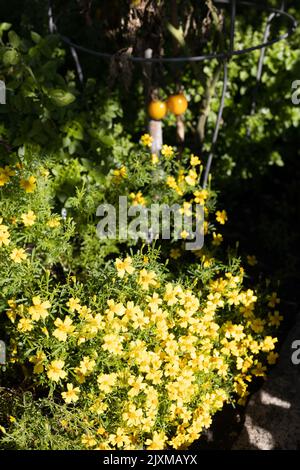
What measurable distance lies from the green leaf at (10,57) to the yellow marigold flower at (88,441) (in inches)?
72.0

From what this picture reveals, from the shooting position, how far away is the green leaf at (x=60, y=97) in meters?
3.02

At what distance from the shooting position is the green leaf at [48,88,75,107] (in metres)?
3.02

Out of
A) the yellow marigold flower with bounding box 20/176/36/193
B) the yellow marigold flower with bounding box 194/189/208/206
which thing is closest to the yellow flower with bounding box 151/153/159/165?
the yellow marigold flower with bounding box 194/189/208/206

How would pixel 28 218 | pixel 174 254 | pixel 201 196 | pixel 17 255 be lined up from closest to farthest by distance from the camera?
pixel 17 255
pixel 28 218
pixel 201 196
pixel 174 254

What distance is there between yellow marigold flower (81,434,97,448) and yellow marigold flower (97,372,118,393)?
169 millimetres

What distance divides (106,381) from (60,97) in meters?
1.52

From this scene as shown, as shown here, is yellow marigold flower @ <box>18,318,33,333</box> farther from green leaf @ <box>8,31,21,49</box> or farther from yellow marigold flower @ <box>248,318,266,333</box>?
green leaf @ <box>8,31,21,49</box>

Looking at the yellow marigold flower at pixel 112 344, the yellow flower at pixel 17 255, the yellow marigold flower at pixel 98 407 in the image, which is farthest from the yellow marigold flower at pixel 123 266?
the yellow marigold flower at pixel 98 407

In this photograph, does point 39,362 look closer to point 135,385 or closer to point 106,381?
point 106,381

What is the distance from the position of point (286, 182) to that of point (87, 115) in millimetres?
1777

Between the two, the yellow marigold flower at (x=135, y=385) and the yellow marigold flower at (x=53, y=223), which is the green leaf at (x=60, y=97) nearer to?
the yellow marigold flower at (x=53, y=223)

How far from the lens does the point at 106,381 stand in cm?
217

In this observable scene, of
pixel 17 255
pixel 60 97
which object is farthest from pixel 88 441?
pixel 60 97
